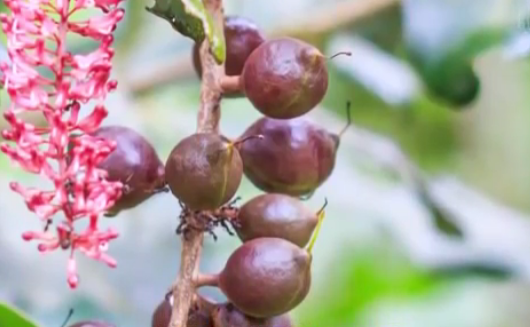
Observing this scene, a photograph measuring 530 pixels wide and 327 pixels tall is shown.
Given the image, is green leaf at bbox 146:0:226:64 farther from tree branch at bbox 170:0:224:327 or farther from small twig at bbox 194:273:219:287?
small twig at bbox 194:273:219:287

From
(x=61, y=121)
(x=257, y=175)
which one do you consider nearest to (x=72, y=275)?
(x=61, y=121)

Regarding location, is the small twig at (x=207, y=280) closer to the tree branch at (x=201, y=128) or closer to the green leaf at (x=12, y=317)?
the tree branch at (x=201, y=128)

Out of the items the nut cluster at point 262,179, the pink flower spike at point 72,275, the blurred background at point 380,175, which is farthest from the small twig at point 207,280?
the blurred background at point 380,175

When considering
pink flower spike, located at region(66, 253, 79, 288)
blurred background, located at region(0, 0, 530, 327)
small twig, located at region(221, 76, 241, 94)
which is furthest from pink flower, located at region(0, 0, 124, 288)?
blurred background, located at region(0, 0, 530, 327)

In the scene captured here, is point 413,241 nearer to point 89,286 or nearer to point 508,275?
point 508,275

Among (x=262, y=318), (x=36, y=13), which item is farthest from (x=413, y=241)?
(x=36, y=13)

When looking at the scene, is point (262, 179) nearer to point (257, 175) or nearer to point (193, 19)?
point (257, 175)

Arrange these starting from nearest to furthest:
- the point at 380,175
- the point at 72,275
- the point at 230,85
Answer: the point at 72,275 < the point at 230,85 < the point at 380,175
